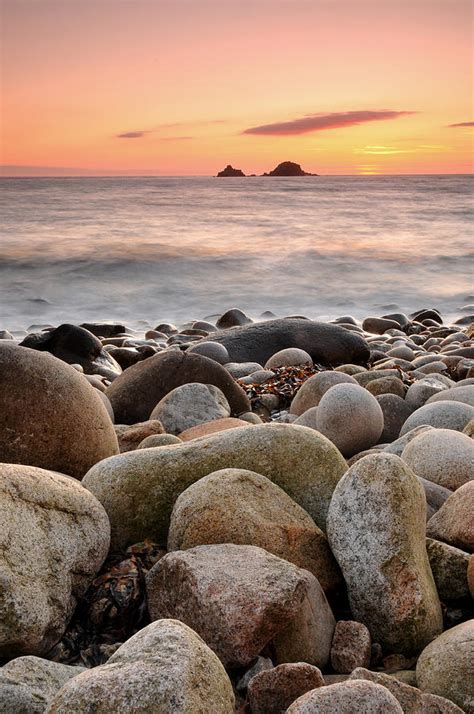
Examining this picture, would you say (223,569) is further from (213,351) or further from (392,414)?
(213,351)

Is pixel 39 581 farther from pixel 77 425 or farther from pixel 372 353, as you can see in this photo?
pixel 372 353

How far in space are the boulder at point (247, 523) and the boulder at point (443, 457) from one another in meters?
1.06

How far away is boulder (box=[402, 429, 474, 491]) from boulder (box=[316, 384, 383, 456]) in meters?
1.07

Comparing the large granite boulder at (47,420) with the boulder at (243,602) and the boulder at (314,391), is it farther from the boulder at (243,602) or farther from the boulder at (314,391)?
the boulder at (314,391)

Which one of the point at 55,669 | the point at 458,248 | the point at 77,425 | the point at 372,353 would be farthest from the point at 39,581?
the point at 458,248

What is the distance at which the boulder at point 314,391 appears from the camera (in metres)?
6.07

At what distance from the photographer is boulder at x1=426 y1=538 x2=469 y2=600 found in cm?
283

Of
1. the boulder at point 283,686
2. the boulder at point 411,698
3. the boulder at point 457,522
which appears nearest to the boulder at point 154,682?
the boulder at point 283,686

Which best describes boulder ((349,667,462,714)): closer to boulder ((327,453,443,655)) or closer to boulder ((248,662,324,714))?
boulder ((248,662,324,714))

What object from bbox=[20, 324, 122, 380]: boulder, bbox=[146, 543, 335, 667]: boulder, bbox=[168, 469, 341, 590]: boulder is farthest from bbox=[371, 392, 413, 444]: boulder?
bbox=[20, 324, 122, 380]: boulder

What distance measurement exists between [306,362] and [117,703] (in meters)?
6.43

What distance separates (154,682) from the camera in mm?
1807

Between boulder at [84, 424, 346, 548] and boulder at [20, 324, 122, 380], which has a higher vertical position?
boulder at [84, 424, 346, 548]

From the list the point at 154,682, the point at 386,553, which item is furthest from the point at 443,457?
the point at 154,682
